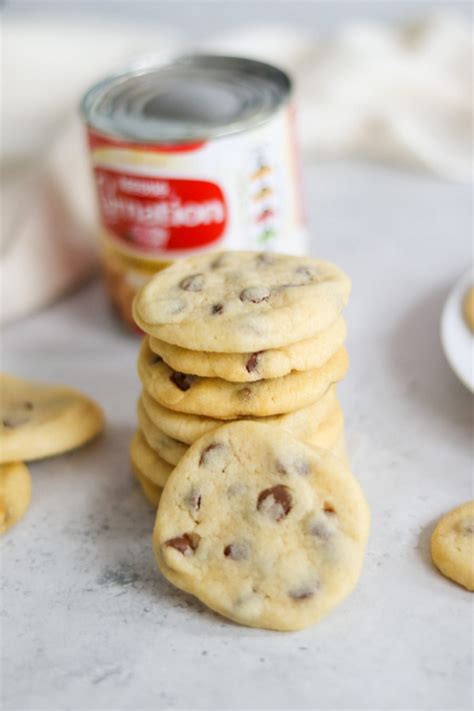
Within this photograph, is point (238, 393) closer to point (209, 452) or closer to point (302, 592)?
point (209, 452)

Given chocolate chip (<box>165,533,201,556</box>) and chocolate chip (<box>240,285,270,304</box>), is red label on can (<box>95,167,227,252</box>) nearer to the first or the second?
chocolate chip (<box>240,285,270,304</box>)

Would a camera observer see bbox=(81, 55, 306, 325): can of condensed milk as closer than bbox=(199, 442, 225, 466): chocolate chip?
No

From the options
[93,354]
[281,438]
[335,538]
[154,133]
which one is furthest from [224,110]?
[335,538]

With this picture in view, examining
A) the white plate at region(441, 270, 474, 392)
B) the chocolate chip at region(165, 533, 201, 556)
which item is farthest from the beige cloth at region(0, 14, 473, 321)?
the chocolate chip at region(165, 533, 201, 556)

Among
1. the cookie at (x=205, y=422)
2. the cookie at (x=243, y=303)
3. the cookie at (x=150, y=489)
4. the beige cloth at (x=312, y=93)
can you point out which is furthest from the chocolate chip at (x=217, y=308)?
the beige cloth at (x=312, y=93)

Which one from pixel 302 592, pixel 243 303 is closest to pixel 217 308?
pixel 243 303

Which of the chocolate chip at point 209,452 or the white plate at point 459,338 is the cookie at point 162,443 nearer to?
the chocolate chip at point 209,452

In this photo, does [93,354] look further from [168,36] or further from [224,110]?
[168,36]

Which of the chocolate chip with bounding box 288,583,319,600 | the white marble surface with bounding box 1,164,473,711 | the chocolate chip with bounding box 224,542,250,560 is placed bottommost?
the white marble surface with bounding box 1,164,473,711
